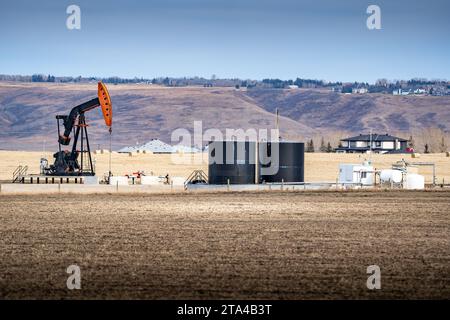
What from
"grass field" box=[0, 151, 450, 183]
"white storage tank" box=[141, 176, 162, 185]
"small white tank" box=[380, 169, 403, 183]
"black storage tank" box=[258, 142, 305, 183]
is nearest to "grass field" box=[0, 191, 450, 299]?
"black storage tank" box=[258, 142, 305, 183]

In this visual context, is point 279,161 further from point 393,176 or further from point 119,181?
point 119,181

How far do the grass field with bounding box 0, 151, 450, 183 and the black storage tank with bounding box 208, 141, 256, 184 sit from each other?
82.9 feet

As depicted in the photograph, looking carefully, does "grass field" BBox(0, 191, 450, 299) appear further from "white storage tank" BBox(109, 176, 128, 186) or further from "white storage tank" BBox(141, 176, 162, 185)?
"white storage tank" BBox(141, 176, 162, 185)

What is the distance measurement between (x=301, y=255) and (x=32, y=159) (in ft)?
264

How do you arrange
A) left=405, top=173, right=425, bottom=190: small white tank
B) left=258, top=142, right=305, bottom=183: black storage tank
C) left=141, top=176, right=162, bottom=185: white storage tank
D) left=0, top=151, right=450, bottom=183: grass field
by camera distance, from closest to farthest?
1. left=258, top=142, right=305, bottom=183: black storage tank
2. left=405, top=173, right=425, bottom=190: small white tank
3. left=141, top=176, right=162, bottom=185: white storage tank
4. left=0, top=151, right=450, bottom=183: grass field

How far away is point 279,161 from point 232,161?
283cm

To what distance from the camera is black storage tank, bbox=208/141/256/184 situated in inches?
1946

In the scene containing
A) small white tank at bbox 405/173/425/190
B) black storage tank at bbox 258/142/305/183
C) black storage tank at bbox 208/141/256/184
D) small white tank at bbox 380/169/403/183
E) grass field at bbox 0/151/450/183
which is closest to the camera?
black storage tank at bbox 208/141/256/184

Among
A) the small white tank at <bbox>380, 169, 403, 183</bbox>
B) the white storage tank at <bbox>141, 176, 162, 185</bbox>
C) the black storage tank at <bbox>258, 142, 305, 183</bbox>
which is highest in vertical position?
the black storage tank at <bbox>258, 142, 305, 183</bbox>

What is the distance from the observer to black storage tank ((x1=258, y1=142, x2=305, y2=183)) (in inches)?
1977

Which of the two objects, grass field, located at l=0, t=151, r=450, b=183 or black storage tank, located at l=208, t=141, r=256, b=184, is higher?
black storage tank, located at l=208, t=141, r=256, b=184

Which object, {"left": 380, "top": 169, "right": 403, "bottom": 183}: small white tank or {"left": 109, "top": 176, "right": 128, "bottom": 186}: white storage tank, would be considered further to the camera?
{"left": 380, "top": 169, "right": 403, "bottom": 183}: small white tank

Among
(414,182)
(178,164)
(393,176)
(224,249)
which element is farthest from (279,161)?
(178,164)
